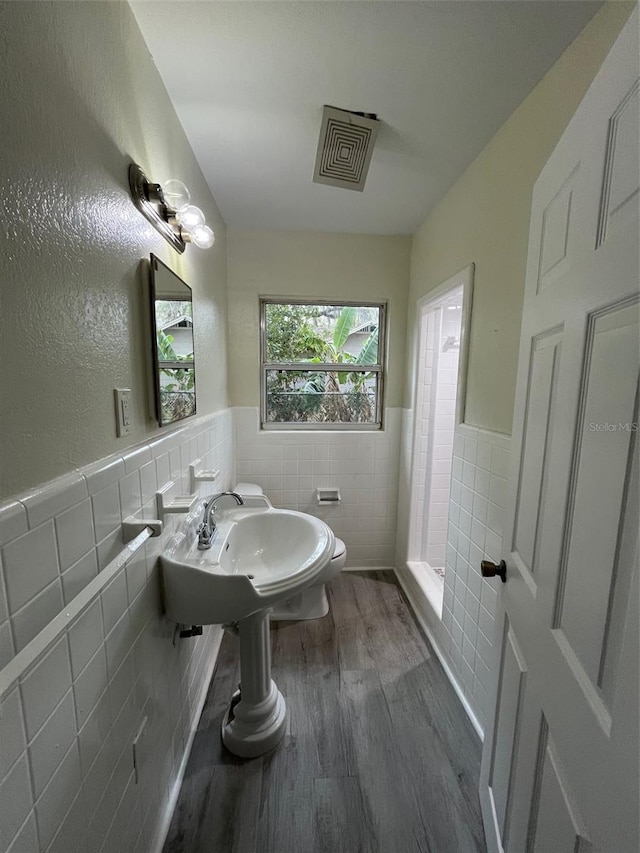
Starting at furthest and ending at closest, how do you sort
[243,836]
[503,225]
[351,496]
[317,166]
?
[351,496] < [317,166] < [503,225] < [243,836]

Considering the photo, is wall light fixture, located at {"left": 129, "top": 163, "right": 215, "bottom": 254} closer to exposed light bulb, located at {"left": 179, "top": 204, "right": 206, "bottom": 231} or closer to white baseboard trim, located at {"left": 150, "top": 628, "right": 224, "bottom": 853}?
exposed light bulb, located at {"left": 179, "top": 204, "right": 206, "bottom": 231}

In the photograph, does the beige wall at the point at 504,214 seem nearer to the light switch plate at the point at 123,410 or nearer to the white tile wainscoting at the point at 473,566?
the white tile wainscoting at the point at 473,566

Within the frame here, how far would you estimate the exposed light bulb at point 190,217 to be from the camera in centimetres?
107

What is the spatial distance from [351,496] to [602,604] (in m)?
1.97

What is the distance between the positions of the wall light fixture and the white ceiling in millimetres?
368

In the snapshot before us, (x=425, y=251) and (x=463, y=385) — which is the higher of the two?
(x=425, y=251)

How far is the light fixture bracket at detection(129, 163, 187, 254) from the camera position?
2.89ft

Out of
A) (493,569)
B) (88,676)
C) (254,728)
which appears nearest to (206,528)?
(88,676)

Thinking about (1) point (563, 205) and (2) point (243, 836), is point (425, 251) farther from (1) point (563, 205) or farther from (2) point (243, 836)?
(2) point (243, 836)

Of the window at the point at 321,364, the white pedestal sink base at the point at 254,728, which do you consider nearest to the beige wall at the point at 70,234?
the white pedestal sink base at the point at 254,728

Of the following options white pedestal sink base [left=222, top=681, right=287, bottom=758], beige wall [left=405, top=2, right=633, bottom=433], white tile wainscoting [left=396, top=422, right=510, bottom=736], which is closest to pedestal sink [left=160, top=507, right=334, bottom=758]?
white pedestal sink base [left=222, top=681, right=287, bottom=758]

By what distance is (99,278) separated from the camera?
0.74 meters

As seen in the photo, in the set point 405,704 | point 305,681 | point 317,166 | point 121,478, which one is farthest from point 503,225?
point 305,681

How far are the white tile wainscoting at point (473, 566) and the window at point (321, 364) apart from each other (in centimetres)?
95
